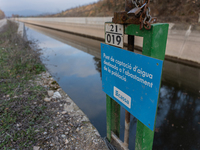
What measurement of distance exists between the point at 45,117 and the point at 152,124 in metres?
2.54

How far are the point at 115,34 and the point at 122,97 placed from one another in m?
0.84

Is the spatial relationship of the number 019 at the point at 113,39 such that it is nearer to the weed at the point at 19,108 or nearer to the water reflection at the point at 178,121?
the weed at the point at 19,108

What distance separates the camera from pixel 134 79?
1.63 meters

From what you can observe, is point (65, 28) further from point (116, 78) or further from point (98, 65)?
point (116, 78)

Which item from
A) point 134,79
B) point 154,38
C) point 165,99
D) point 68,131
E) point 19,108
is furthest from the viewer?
point 165,99

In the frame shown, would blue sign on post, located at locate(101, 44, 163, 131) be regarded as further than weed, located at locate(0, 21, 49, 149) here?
No

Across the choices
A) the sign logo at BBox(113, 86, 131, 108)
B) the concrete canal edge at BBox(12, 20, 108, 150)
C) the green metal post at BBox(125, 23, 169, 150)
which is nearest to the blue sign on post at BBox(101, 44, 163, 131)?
the sign logo at BBox(113, 86, 131, 108)

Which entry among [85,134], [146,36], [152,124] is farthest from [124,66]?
[85,134]

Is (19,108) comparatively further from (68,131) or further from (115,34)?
(115,34)

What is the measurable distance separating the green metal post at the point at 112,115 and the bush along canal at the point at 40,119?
1.32 feet

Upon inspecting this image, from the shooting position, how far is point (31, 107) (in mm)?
3500

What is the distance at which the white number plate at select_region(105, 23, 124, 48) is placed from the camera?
1792mm

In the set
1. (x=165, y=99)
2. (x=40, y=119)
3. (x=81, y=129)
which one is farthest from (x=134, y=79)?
(x=165, y=99)

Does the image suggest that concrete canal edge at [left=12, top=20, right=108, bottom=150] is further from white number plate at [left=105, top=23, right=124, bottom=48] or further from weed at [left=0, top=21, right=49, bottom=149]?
white number plate at [left=105, top=23, right=124, bottom=48]
